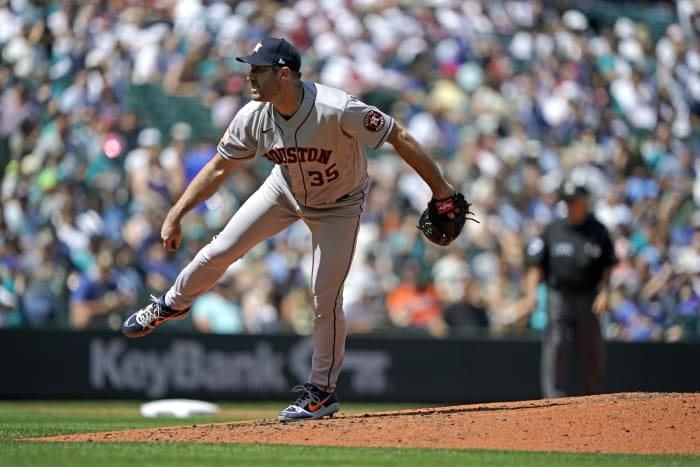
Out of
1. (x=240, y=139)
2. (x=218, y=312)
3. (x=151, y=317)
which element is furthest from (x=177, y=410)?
(x=240, y=139)

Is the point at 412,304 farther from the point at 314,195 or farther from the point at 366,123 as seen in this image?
the point at 366,123

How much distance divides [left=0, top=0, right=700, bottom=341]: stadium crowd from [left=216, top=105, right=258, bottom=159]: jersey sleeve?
596cm

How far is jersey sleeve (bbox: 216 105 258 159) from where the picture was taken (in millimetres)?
7465

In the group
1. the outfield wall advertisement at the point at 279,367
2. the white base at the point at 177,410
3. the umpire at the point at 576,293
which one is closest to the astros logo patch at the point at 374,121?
the umpire at the point at 576,293

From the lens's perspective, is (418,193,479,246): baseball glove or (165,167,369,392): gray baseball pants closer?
(418,193,479,246): baseball glove

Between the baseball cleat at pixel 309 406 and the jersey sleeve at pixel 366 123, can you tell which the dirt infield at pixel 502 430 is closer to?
the baseball cleat at pixel 309 406

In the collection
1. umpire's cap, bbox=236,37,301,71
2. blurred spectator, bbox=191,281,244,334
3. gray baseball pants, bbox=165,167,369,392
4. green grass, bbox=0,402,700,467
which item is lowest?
green grass, bbox=0,402,700,467

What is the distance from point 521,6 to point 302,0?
3.91 m

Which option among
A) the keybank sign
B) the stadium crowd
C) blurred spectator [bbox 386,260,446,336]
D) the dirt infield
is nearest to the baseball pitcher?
the dirt infield

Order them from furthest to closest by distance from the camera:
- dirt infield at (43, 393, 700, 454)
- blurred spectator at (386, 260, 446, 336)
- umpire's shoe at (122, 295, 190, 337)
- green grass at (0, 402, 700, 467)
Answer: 1. blurred spectator at (386, 260, 446, 336)
2. umpire's shoe at (122, 295, 190, 337)
3. dirt infield at (43, 393, 700, 454)
4. green grass at (0, 402, 700, 467)

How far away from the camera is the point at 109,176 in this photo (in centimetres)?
1460

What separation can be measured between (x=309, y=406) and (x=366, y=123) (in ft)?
6.03

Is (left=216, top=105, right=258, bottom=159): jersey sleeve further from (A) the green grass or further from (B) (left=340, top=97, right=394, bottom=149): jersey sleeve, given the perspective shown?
(A) the green grass

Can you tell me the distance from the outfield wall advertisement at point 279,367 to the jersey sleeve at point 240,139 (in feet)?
19.4
